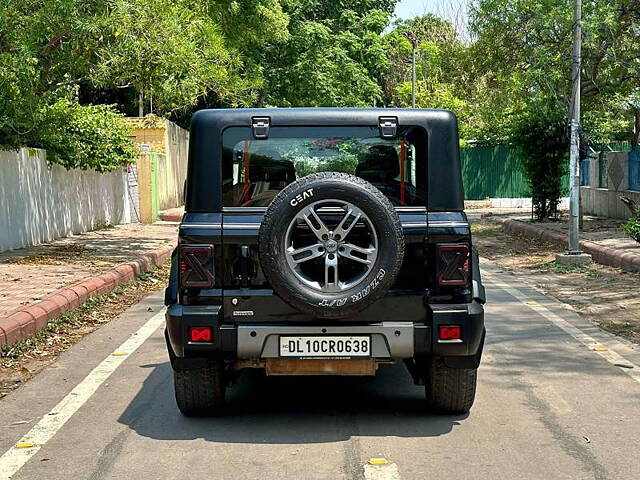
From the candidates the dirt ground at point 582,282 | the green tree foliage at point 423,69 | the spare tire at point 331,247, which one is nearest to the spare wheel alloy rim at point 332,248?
the spare tire at point 331,247

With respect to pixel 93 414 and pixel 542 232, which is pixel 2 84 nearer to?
pixel 93 414

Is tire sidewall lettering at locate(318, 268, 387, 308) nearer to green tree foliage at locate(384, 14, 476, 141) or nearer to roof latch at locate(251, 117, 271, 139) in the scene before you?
roof latch at locate(251, 117, 271, 139)

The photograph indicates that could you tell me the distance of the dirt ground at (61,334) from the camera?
8223 mm

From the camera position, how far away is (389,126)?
20.4ft

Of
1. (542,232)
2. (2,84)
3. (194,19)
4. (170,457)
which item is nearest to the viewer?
(170,457)

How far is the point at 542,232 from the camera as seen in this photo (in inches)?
837

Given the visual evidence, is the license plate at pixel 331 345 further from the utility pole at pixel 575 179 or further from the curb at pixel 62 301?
the utility pole at pixel 575 179

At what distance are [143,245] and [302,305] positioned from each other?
46.9 feet

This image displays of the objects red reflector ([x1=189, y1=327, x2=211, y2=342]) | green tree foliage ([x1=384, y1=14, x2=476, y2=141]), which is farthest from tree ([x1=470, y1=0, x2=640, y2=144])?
green tree foliage ([x1=384, y1=14, x2=476, y2=141])

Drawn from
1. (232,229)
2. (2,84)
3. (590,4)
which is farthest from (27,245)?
(232,229)

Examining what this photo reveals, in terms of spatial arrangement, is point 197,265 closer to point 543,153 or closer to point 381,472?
point 381,472

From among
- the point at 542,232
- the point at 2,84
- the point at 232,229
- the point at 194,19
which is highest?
the point at 194,19

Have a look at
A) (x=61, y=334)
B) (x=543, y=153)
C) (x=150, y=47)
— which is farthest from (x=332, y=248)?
(x=543, y=153)

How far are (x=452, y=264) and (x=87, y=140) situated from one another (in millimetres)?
17492
